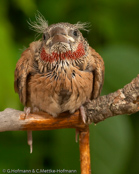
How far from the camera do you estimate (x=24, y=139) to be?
279 cm

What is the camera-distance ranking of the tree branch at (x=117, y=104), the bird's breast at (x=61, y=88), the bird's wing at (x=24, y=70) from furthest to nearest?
the bird's wing at (x=24, y=70) < the bird's breast at (x=61, y=88) < the tree branch at (x=117, y=104)

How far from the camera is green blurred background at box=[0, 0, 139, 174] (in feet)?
8.11

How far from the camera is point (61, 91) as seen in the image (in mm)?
1967

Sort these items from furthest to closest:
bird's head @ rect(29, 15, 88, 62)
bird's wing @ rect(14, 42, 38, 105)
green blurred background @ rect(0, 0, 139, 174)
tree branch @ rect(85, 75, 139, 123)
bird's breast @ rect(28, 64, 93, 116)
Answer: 1. green blurred background @ rect(0, 0, 139, 174)
2. bird's wing @ rect(14, 42, 38, 105)
3. bird's breast @ rect(28, 64, 93, 116)
4. bird's head @ rect(29, 15, 88, 62)
5. tree branch @ rect(85, 75, 139, 123)

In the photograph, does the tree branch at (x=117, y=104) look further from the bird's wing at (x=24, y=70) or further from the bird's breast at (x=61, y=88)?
the bird's wing at (x=24, y=70)

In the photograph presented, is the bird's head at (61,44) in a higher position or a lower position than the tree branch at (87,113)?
higher

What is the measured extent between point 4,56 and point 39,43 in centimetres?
30

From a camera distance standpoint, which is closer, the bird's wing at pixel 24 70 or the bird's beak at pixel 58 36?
the bird's beak at pixel 58 36

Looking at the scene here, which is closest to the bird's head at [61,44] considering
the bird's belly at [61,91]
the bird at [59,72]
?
the bird at [59,72]

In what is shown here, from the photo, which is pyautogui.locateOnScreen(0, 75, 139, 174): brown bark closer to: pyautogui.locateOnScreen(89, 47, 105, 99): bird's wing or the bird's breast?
the bird's breast

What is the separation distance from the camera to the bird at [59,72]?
188 centimetres

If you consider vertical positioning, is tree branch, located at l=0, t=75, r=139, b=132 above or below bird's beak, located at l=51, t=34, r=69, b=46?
below

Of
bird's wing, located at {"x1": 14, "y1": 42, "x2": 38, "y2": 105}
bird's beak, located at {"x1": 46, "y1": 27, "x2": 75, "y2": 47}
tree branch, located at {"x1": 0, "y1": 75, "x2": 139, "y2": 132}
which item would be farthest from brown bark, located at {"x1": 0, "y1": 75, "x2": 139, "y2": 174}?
bird's beak, located at {"x1": 46, "y1": 27, "x2": 75, "y2": 47}

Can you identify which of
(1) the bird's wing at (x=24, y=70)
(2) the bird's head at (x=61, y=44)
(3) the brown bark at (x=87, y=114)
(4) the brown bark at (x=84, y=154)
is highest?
(2) the bird's head at (x=61, y=44)
